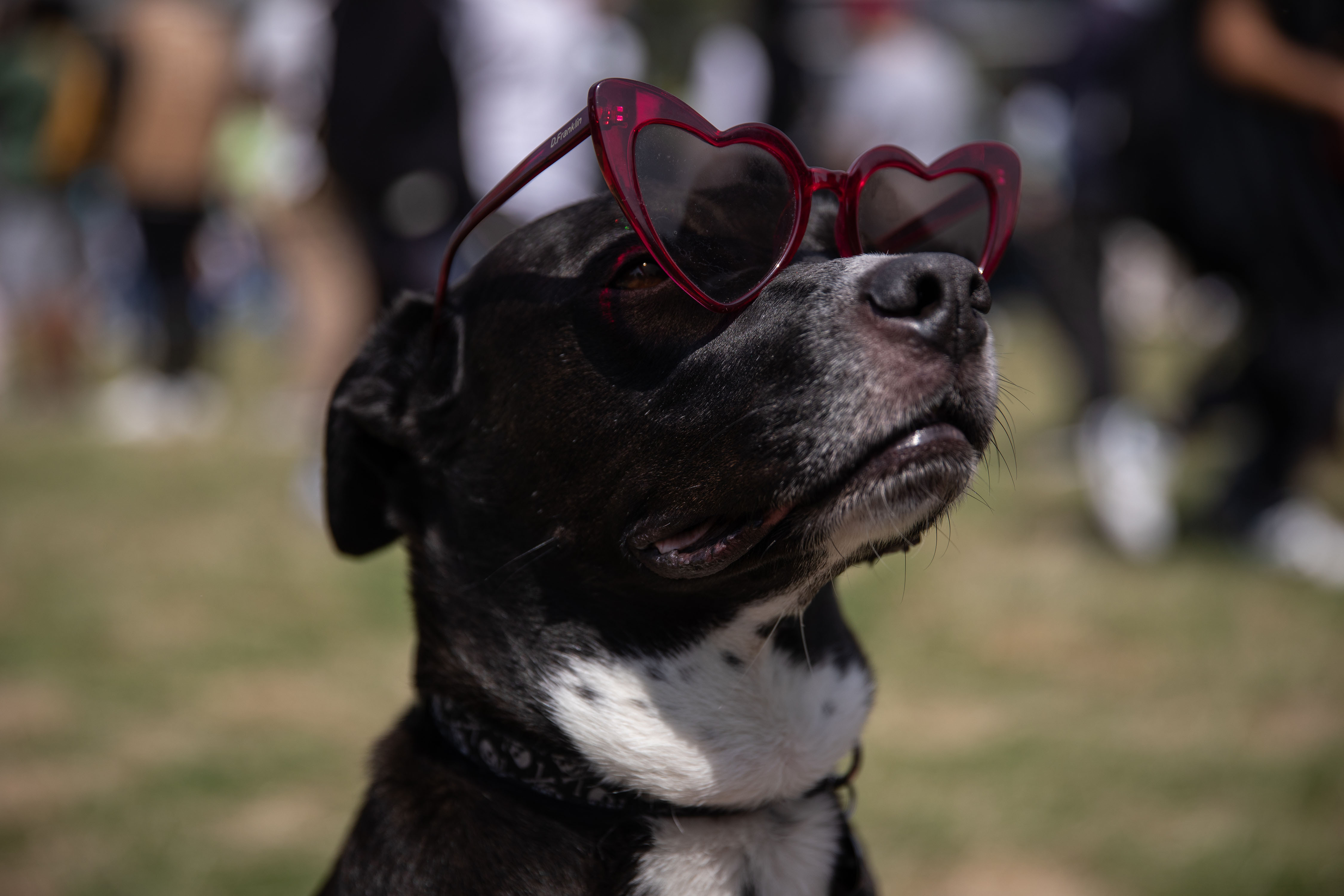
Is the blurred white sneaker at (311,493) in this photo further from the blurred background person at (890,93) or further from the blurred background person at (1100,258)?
the blurred background person at (890,93)

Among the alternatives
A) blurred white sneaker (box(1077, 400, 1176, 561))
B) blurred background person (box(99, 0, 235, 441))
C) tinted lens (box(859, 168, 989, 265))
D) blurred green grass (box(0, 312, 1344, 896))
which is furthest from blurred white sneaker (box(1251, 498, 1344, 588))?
blurred background person (box(99, 0, 235, 441))

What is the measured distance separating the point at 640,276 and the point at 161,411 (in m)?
7.45

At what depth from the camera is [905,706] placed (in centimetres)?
383

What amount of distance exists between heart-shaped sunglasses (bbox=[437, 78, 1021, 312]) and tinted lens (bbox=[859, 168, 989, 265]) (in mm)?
86

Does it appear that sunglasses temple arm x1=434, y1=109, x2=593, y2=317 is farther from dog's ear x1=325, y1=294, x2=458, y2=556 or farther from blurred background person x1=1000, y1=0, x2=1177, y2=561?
blurred background person x1=1000, y1=0, x2=1177, y2=561

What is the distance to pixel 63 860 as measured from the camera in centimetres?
287

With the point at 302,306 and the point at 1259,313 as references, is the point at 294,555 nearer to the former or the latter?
the point at 302,306

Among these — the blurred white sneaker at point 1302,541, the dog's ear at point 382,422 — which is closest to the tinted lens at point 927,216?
the dog's ear at point 382,422

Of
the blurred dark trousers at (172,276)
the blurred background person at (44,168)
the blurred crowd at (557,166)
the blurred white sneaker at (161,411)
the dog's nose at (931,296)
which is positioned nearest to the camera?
the dog's nose at (931,296)

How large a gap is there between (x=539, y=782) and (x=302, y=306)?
5559 mm

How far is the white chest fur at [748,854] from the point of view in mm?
1659

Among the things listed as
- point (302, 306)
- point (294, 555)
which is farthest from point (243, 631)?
point (302, 306)

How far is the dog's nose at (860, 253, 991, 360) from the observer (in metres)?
1.47

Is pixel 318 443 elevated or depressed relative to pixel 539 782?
elevated
